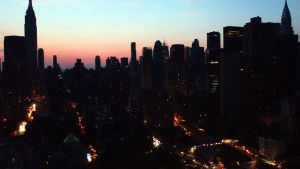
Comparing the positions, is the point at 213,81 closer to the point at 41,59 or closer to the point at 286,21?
the point at 286,21

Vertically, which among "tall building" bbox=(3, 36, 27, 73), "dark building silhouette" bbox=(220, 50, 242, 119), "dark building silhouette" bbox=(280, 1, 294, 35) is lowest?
Result: "dark building silhouette" bbox=(220, 50, 242, 119)

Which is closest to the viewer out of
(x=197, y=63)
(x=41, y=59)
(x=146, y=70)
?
(x=146, y=70)

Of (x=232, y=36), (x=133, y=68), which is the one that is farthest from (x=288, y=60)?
(x=133, y=68)

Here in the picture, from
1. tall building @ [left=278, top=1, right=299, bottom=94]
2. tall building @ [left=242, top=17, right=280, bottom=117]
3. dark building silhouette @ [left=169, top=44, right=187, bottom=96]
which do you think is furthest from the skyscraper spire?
dark building silhouette @ [left=169, top=44, right=187, bottom=96]

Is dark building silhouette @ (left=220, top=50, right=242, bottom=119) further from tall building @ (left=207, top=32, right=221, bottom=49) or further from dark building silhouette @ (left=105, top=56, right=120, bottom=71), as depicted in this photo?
dark building silhouette @ (left=105, top=56, right=120, bottom=71)

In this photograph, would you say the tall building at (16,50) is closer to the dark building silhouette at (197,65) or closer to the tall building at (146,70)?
the tall building at (146,70)

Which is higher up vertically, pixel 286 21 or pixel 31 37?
pixel 286 21

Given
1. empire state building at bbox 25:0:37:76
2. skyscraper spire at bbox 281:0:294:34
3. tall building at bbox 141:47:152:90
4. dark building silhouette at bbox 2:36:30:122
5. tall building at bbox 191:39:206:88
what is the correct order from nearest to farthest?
dark building silhouette at bbox 2:36:30:122 < skyscraper spire at bbox 281:0:294:34 < tall building at bbox 141:47:152:90 < tall building at bbox 191:39:206:88 < empire state building at bbox 25:0:37:76

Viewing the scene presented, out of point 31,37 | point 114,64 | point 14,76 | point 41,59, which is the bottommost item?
point 14,76
